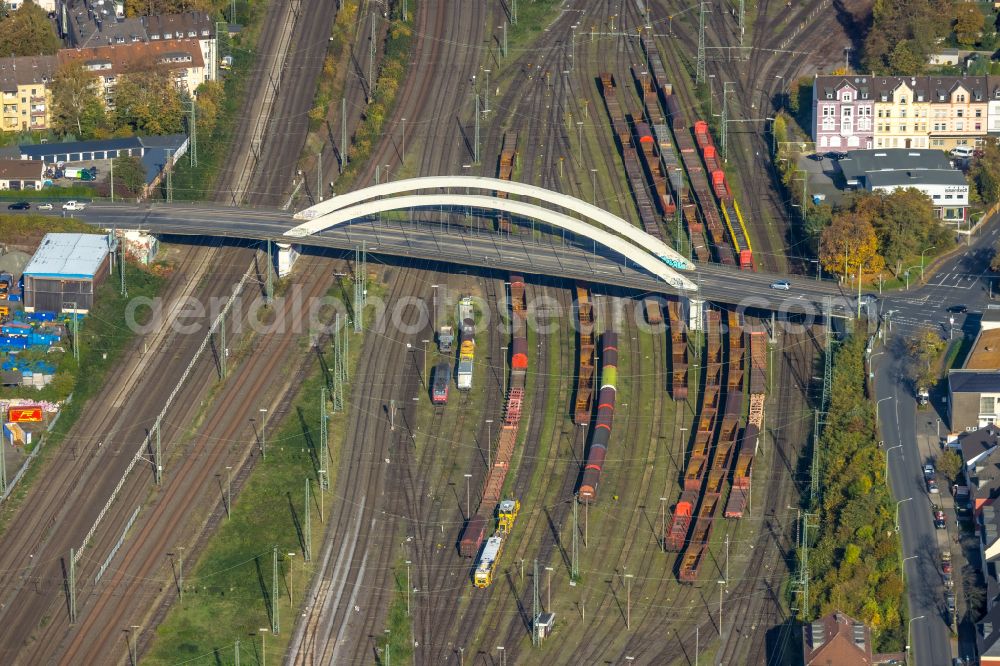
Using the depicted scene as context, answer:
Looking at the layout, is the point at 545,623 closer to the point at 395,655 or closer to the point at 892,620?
the point at 395,655

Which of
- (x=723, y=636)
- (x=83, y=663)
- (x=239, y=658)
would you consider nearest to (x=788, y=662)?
(x=723, y=636)

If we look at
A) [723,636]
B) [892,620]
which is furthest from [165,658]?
[892,620]

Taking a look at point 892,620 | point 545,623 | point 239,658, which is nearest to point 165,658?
point 239,658

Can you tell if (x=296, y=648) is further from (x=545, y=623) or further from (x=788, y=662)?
(x=788, y=662)

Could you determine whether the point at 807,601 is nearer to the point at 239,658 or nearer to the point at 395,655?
the point at 395,655

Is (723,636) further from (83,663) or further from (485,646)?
(83,663)

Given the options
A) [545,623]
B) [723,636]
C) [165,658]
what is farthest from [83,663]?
[723,636]
